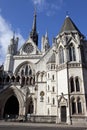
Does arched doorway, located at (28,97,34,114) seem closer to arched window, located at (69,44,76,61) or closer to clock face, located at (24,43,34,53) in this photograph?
arched window, located at (69,44,76,61)

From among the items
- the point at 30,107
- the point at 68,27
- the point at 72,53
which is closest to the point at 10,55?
the point at 30,107

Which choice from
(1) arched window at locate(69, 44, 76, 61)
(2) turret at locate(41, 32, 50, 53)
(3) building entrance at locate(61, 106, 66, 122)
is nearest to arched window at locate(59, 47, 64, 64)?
(1) arched window at locate(69, 44, 76, 61)

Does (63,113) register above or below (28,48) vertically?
below

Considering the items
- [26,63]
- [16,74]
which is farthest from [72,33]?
[16,74]

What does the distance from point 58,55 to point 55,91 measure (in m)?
7.52

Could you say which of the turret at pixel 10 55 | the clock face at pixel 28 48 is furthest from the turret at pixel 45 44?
the turret at pixel 10 55

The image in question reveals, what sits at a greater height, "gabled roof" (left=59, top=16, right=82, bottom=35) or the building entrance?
"gabled roof" (left=59, top=16, right=82, bottom=35)

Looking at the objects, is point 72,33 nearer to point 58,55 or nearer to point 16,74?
point 58,55

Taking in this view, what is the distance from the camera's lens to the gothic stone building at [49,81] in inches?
974

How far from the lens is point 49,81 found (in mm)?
30031

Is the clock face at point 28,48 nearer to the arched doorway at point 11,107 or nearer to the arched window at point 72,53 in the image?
the arched doorway at point 11,107

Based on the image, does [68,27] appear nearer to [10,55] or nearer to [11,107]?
[10,55]

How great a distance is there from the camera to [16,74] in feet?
124

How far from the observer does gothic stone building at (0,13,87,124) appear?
2475 cm
